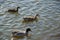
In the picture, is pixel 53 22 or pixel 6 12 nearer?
pixel 53 22

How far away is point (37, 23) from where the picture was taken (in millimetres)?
8094

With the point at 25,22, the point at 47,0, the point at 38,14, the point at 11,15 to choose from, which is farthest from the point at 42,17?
the point at 47,0

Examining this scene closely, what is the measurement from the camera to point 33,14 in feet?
28.9

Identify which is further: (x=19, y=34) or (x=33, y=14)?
(x=33, y=14)

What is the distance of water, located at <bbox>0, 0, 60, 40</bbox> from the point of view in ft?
24.4

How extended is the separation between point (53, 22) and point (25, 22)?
3.99 feet

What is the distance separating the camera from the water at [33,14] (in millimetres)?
7430

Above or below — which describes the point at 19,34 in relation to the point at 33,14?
below

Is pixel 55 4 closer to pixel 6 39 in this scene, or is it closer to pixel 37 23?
pixel 37 23

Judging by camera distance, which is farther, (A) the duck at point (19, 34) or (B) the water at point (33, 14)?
(B) the water at point (33, 14)

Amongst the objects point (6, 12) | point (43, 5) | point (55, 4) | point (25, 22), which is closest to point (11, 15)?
point (6, 12)

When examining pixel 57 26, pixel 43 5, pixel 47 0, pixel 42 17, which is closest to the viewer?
pixel 57 26

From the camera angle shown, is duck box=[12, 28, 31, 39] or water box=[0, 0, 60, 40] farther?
water box=[0, 0, 60, 40]

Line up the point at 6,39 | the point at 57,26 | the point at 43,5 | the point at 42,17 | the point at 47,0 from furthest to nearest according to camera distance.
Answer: the point at 47,0 → the point at 43,5 → the point at 42,17 → the point at 57,26 → the point at 6,39
